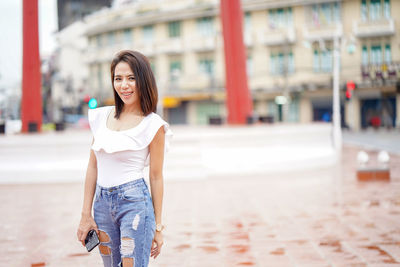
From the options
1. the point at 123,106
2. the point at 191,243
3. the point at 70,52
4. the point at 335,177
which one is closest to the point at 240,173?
the point at 335,177

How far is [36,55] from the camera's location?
642 inches

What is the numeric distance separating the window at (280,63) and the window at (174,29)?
23.6 feet

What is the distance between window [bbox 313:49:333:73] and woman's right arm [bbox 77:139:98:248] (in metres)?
37.5

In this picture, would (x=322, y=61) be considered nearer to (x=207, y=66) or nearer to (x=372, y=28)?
(x=372, y=28)

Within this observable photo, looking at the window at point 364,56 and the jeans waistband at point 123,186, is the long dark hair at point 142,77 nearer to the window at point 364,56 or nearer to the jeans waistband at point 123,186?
the jeans waistband at point 123,186

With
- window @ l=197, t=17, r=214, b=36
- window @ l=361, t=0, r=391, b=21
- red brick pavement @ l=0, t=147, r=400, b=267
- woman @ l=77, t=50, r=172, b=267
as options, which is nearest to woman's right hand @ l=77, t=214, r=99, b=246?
woman @ l=77, t=50, r=172, b=267

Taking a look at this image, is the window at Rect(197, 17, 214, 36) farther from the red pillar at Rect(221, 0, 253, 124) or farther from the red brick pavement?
the red brick pavement

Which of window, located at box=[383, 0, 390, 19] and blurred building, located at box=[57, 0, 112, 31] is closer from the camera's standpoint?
window, located at box=[383, 0, 390, 19]

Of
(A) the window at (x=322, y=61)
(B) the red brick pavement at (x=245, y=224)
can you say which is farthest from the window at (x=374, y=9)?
(B) the red brick pavement at (x=245, y=224)

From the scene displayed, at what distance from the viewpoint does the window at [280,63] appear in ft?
132

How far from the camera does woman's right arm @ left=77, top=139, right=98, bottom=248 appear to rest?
3.10 metres

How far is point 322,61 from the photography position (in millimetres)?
39750

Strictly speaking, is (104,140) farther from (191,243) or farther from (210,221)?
(210,221)

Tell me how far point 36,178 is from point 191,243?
26.0 ft
